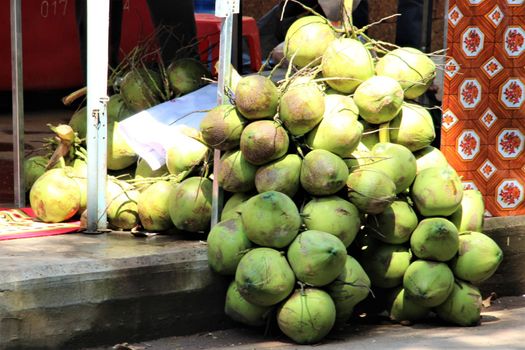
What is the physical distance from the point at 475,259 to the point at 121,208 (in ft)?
6.35

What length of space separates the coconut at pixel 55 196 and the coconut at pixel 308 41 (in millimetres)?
1420

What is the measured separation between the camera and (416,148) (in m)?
5.48

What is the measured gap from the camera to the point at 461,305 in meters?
5.31

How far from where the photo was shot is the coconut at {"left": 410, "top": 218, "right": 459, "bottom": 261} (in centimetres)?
514

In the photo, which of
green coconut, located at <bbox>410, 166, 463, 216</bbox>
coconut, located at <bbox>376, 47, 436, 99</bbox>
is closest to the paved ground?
green coconut, located at <bbox>410, 166, 463, 216</bbox>

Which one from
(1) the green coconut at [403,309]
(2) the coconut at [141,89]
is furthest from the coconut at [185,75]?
(1) the green coconut at [403,309]

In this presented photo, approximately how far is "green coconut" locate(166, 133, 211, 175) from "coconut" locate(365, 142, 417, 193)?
94 centimetres

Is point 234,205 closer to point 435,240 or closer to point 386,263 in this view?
point 386,263

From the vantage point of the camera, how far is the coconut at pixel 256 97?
507 cm

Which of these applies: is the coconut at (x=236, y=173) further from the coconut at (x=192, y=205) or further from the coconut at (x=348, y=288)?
the coconut at (x=348, y=288)

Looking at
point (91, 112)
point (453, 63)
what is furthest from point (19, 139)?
point (453, 63)

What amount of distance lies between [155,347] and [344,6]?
6.99ft

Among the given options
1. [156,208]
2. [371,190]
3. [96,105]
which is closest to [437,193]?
[371,190]

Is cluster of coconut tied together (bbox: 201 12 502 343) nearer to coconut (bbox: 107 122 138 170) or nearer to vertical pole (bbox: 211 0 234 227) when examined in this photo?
vertical pole (bbox: 211 0 234 227)
